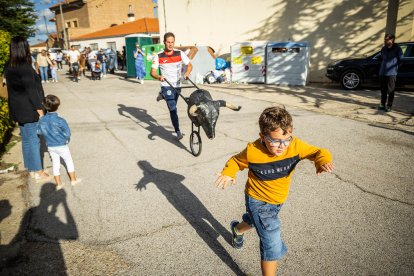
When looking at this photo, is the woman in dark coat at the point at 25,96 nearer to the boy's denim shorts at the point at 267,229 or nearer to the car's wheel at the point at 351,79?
the boy's denim shorts at the point at 267,229

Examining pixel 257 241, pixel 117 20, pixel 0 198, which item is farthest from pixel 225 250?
pixel 117 20

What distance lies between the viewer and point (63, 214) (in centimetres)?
381

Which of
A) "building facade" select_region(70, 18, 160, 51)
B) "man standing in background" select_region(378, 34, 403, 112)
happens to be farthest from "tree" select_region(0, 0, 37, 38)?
"man standing in background" select_region(378, 34, 403, 112)

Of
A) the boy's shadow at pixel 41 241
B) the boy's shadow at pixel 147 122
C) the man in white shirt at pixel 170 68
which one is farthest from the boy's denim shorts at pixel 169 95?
the boy's shadow at pixel 41 241

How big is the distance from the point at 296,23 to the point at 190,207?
49.6ft

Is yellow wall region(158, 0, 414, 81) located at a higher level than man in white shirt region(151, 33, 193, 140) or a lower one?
higher

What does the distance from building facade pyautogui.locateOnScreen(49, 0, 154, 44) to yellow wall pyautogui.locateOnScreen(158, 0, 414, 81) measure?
31.7 meters

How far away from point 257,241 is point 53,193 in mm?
3105

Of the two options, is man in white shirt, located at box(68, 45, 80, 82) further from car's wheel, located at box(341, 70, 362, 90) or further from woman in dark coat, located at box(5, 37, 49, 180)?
car's wheel, located at box(341, 70, 362, 90)

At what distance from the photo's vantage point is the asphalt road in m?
2.91

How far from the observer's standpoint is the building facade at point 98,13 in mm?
48647

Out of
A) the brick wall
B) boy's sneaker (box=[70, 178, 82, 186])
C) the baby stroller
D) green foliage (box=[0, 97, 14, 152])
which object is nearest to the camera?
boy's sneaker (box=[70, 178, 82, 186])

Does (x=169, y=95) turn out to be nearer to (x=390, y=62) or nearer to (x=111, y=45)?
(x=390, y=62)

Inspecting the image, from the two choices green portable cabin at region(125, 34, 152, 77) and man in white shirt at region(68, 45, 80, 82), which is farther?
green portable cabin at region(125, 34, 152, 77)
